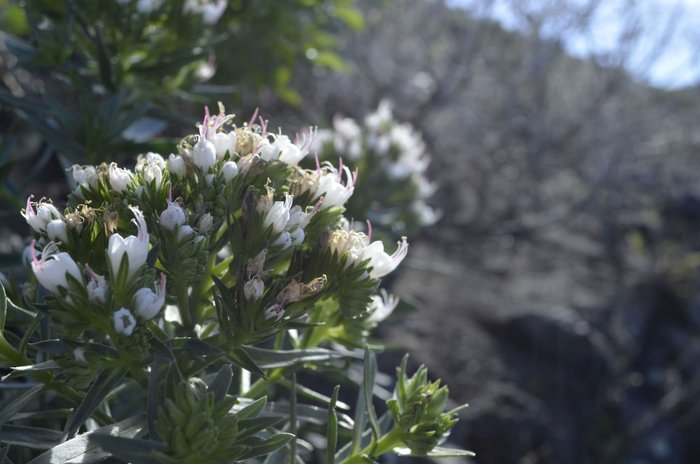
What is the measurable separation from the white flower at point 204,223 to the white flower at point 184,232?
0.11 feet

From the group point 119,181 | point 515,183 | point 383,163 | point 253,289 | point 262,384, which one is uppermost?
point 119,181

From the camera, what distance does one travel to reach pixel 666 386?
530cm

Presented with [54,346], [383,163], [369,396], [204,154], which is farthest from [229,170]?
[383,163]

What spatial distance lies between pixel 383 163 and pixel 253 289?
2.13 m

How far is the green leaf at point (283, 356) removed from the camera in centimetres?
138

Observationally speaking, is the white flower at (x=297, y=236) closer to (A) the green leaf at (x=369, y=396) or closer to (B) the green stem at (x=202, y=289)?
(B) the green stem at (x=202, y=289)

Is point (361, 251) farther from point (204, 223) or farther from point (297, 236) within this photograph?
point (204, 223)

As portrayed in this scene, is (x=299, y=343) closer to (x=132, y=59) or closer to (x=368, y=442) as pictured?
(x=368, y=442)

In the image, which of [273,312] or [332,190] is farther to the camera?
[332,190]

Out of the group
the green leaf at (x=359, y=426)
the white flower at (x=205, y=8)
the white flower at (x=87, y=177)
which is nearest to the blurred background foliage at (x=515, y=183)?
the white flower at (x=205, y=8)

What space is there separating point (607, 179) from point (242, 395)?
5865mm

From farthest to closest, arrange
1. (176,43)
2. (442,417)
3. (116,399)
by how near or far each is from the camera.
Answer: (176,43)
(116,399)
(442,417)

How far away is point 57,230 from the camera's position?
3.91ft

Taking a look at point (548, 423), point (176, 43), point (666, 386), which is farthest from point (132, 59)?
point (666, 386)
